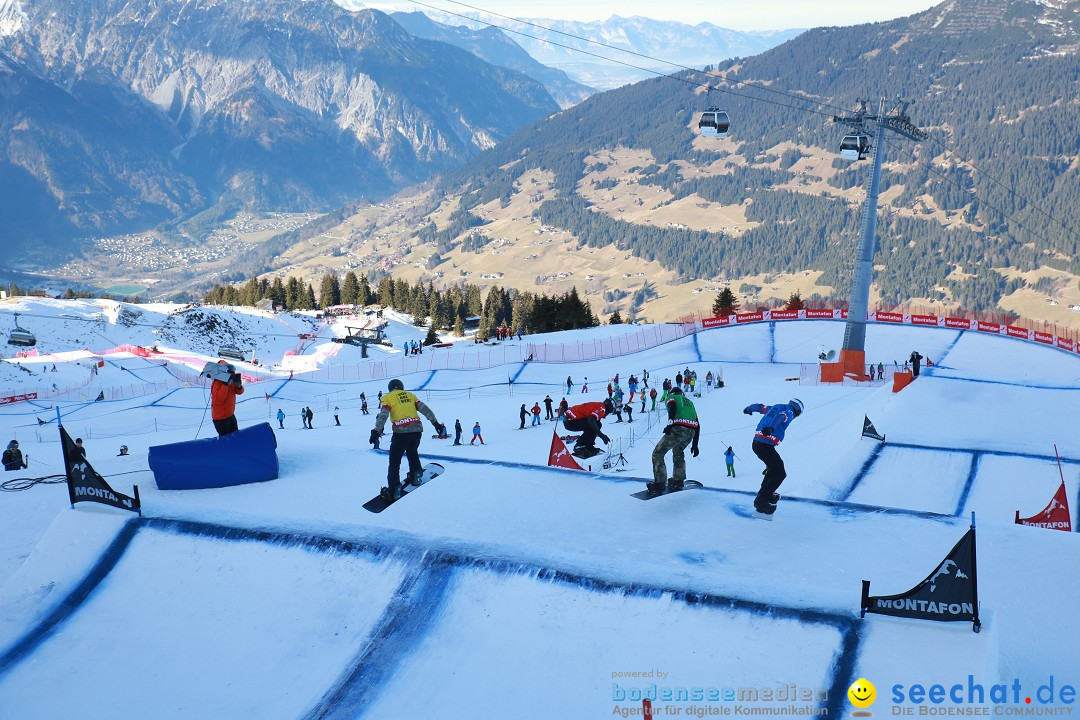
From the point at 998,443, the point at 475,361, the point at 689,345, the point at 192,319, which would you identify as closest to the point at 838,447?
the point at 998,443

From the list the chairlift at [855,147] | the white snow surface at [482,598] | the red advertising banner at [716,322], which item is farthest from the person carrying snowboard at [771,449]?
the red advertising banner at [716,322]

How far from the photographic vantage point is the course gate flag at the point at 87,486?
481 inches

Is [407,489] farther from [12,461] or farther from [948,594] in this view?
[12,461]

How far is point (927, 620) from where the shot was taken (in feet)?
28.4

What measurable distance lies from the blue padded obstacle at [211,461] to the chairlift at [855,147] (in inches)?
985

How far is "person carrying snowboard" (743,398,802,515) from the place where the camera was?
448 inches

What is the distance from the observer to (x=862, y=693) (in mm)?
7828

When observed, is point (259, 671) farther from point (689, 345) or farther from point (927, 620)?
point (689, 345)

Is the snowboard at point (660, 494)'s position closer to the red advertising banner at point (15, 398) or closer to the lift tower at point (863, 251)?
the lift tower at point (863, 251)

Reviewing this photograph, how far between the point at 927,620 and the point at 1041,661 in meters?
1.26

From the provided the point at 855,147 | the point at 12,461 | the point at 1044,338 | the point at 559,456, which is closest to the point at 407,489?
the point at 559,456

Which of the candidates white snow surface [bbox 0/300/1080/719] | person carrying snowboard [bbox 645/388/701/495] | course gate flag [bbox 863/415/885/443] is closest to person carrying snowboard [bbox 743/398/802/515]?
white snow surface [bbox 0/300/1080/719]

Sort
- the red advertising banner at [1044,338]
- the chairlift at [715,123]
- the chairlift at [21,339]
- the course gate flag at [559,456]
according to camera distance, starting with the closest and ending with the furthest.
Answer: the course gate flag at [559,456], the chairlift at [715,123], the red advertising banner at [1044,338], the chairlift at [21,339]

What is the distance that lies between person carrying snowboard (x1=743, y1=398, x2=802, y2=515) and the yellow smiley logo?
143 inches
